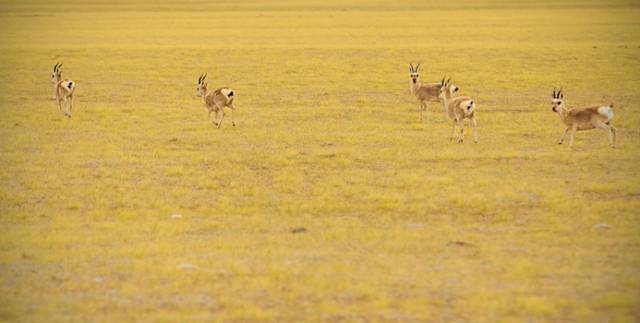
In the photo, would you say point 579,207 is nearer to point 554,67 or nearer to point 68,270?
point 68,270

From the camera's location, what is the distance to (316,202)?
14.5m

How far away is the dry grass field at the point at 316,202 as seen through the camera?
32.6 ft

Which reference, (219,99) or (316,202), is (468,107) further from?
(219,99)

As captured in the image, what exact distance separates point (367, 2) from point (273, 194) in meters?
104

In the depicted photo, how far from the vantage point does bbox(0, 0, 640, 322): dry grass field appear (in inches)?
391

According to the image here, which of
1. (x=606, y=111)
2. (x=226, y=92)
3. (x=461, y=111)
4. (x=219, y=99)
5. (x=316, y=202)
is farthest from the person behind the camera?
(x=219, y=99)

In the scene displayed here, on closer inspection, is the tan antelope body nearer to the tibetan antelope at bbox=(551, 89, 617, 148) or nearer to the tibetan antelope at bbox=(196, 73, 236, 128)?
the tibetan antelope at bbox=(196, 73, 236, 128)

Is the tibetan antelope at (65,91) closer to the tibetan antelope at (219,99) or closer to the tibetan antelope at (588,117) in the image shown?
the tibetan antelope at (219,99)

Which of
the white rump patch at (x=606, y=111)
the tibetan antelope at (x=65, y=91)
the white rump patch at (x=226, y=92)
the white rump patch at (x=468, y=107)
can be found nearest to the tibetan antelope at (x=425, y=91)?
the white rump patch at (x=468, y=107)

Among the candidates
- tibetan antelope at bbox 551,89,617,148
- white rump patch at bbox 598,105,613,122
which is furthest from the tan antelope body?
white rump patch at bbox 598,105,613,122

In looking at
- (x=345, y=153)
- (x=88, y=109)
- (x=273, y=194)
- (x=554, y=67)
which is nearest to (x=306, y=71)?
(x=554, y=67)

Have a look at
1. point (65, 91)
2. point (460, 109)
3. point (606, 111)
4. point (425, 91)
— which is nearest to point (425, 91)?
point (425, 91)

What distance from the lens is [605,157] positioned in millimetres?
18109

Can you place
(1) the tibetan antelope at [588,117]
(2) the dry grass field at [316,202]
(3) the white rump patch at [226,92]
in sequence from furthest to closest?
(3) the white rump patch at [226,92] → (1) the tibetan antelope at [588,117] → (2) the dry grass field at [316,202]
